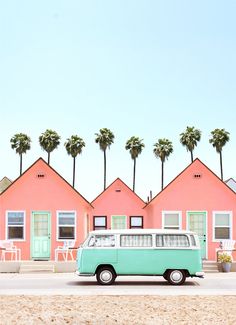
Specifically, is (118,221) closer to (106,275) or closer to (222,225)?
(222,225)

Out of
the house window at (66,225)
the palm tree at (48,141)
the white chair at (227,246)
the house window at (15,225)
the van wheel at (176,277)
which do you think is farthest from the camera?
the palm tree at (48,141)

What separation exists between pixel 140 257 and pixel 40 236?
441 inches

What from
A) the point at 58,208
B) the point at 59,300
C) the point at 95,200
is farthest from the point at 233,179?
the point at 59,300

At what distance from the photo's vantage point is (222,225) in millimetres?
35219

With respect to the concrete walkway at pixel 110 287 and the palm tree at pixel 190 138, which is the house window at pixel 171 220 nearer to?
the concrete walkway at pixel 110 287

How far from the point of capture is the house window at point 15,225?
3466cm

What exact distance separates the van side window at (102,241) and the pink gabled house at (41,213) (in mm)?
10005

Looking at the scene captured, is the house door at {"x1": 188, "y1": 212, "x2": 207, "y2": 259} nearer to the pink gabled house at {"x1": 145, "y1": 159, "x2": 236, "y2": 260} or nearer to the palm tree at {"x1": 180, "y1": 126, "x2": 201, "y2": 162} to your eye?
the pink gabled house at {"x1": 145, "y1": 159, "x2": 236, "y2": 260}

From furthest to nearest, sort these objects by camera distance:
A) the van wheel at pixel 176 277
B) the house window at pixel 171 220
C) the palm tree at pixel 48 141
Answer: the palm tree at pixel 48 141 < the house window at pixel 171 220 < the van wheel at pixel 176 277

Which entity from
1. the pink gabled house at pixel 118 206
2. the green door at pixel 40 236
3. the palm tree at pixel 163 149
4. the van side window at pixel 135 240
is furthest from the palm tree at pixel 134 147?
the van side window at pixel 135 240

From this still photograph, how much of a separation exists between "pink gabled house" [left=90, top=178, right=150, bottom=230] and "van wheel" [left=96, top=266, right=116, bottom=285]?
17.0m

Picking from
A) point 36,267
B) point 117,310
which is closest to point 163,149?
point 36,267

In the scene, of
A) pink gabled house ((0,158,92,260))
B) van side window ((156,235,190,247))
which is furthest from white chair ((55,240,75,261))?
van side window ((156,235,190,247))

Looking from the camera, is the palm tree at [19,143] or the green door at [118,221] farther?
the palm tree at [19,143]
